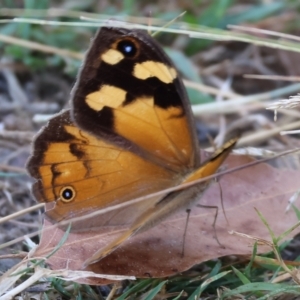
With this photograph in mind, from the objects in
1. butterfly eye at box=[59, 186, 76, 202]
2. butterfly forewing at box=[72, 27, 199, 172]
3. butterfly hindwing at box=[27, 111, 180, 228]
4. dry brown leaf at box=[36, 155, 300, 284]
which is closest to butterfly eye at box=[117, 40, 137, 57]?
butterfly forewing at box=[72, 27, 199, 172]

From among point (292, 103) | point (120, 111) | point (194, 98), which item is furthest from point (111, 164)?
point (194, 98)

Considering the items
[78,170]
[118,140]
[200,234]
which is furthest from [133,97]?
[200,234]

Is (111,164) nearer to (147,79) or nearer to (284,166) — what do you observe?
(147,79)

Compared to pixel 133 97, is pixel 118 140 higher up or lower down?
lower down

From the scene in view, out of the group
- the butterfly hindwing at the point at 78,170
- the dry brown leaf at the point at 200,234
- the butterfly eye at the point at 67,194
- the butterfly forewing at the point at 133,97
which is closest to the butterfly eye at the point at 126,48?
the butterfly forewing at the point at 133,97

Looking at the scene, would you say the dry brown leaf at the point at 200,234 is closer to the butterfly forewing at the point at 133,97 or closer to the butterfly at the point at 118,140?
the butterfly at the point at 118,140

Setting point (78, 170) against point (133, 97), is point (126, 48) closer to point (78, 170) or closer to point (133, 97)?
point (133, 97)

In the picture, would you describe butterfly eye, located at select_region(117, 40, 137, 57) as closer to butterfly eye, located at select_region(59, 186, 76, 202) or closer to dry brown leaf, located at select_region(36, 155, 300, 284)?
butterfly eye, located at select_region(59, 186, 76, 202)

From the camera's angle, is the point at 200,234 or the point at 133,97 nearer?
the point at 133,97
